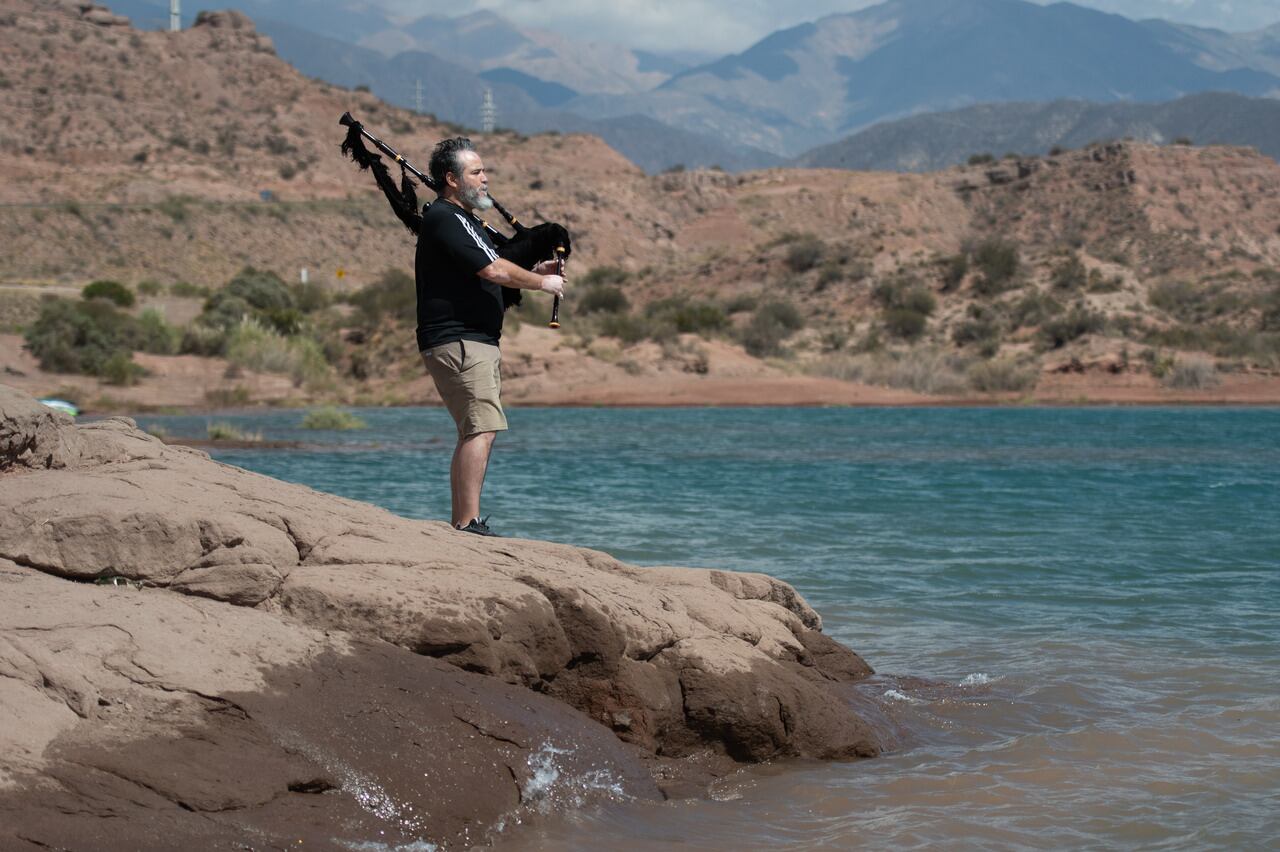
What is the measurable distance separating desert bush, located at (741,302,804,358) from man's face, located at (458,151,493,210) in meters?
41.0

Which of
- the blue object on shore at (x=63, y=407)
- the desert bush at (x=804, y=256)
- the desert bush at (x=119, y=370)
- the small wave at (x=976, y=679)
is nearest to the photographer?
the blue object on shore at (x=63, y=407)

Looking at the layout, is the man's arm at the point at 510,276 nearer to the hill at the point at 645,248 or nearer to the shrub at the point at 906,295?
the hill at the point at 645,248

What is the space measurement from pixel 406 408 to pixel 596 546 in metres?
25.2

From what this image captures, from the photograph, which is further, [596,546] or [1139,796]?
[596,546]

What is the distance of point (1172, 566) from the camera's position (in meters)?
11.0

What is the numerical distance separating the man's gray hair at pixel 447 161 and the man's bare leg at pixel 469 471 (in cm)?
117

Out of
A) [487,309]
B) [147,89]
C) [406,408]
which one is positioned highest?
[147,89]

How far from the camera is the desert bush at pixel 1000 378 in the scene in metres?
41.6

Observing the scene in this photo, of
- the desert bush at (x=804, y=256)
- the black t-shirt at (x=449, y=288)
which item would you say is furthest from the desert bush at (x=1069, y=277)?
the black t-shirt at (x=449, y=288)

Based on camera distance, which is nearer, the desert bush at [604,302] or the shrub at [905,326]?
the shrub at [905,326]

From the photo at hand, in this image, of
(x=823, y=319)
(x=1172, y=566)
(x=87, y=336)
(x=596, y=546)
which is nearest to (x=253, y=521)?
(x=596, y=546)

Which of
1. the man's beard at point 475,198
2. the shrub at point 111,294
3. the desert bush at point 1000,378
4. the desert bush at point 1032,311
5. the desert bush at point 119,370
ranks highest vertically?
the desert bush at point 1032,311

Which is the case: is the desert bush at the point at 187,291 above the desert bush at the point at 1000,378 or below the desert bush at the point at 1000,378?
above

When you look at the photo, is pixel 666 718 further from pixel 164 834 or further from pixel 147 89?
pixel 147 89
